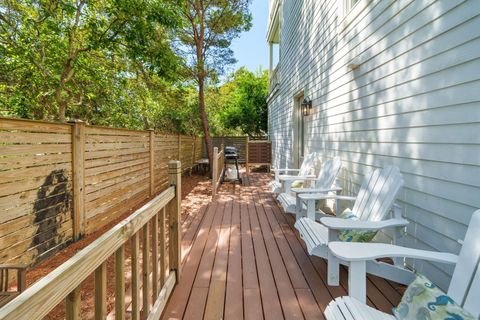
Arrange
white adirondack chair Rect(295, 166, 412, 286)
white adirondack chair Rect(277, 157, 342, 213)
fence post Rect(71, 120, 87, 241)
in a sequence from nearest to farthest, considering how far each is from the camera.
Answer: white adirondack chair Rect(295, 166, 412, 286)
fence post Rect(71, 120, 87, 241)
white adirondack chair Rect(277, 157, 342, 213)

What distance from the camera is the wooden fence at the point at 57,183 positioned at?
2408mm

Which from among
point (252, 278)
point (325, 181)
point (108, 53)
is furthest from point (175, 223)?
point (108, 53)

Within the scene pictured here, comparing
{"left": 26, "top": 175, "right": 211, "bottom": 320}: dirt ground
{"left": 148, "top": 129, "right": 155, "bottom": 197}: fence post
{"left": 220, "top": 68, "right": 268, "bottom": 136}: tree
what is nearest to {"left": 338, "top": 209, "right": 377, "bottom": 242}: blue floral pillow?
{"left": 26, "top": 175, "right": 211, "bottom": 320}: dirt ground

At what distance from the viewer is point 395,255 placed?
1.45 metres

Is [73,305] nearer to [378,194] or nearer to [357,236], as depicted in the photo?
[357,236]

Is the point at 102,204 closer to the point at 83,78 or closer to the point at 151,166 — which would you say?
the point at 151,166

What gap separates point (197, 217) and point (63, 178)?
78.4 inches

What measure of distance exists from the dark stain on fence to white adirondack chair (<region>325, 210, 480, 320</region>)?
2.66m

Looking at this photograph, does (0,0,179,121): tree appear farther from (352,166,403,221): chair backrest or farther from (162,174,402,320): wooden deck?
(352,166,403,221): chair backrest

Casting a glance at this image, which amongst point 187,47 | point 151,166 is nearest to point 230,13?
point 187,47

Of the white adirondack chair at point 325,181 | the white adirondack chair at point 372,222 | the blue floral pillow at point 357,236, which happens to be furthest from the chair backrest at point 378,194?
the white adirondack chair at point 325,181

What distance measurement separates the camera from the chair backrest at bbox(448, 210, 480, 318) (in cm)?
131

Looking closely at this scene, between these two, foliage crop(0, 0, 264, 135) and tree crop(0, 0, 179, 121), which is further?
foliage crop(0, 0, 264, 135)

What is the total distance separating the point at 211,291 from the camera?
2.27 meters
